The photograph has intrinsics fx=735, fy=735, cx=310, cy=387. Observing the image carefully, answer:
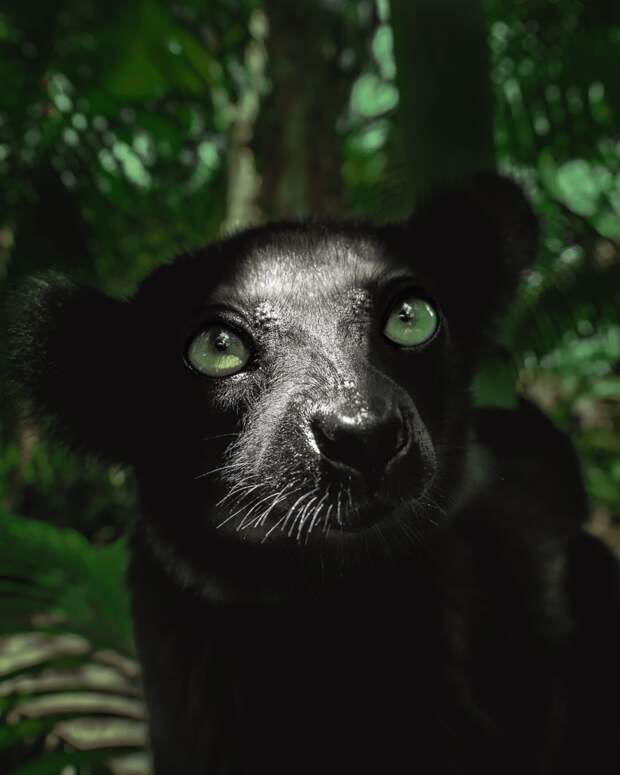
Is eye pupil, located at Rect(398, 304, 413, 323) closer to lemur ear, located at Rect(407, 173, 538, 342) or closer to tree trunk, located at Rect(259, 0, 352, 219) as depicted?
lemur ear, located at Rect(407, 173, 538, 342)

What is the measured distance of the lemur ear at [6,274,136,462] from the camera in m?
1.79

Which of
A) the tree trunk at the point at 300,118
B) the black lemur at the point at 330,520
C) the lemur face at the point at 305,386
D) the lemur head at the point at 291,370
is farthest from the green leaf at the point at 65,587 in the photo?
the tree trunk at the point at 300,118

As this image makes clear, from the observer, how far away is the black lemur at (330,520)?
4.84 ft

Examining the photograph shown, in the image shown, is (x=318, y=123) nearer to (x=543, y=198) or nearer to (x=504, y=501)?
(x=543, y=198)

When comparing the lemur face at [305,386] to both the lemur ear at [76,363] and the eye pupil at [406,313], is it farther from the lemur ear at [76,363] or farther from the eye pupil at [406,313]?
the lemur ear at [76,363]

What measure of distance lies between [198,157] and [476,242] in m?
2.73

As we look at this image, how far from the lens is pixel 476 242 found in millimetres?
2035

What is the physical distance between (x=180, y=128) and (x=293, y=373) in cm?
265

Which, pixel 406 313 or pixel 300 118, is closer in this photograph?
pixel 406 313

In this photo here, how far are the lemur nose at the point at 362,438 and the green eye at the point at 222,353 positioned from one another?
259 mm

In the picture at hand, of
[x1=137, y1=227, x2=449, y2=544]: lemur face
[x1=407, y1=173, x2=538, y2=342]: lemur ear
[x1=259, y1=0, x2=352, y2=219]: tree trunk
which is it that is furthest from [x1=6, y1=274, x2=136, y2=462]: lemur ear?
[x1=259, y1=0, x2=352, y2=219]: tree trunk

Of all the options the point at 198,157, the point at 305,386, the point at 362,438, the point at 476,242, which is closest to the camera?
the point at 362,438

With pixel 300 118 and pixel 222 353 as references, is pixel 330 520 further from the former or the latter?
pixel 300 118

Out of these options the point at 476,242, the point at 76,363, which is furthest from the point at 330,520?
the point at 476,242
